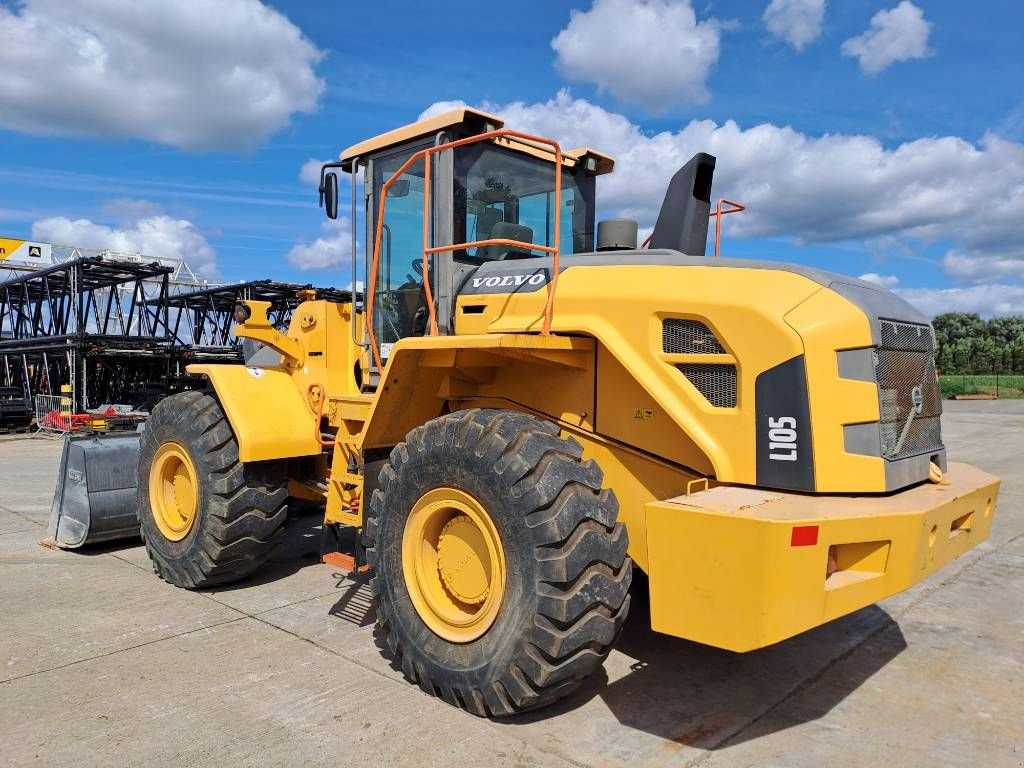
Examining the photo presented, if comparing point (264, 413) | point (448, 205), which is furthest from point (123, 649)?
point (448, 205)

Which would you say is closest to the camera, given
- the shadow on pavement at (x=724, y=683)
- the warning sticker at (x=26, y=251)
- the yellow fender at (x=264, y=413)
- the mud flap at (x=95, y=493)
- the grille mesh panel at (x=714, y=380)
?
the grille mesh panel at (x=714, y=380)

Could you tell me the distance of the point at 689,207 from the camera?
15.2 ft

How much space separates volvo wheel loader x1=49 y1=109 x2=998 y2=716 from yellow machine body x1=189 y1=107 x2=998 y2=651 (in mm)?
11

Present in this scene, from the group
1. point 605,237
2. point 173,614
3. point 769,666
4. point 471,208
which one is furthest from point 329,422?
point 769,666

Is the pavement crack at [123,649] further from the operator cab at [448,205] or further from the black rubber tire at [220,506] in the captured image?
the operator cab at [448,205]

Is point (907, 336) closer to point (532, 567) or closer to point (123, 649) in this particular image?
point (532, 567)

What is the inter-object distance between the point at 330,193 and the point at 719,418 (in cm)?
297

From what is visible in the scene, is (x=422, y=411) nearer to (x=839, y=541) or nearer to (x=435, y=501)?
(x=435, y=501)

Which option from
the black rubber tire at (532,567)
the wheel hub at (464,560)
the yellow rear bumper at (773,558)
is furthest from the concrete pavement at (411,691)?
the yellow rear bumper at (773,558)

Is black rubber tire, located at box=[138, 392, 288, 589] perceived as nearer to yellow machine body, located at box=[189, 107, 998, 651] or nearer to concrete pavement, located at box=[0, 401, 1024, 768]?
concrete pavement, located at box=[0, 401, 1024, 768]

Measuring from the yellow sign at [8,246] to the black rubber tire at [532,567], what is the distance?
30944mm

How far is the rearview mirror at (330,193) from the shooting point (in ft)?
16.6

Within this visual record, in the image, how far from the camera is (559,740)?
3.38 metres

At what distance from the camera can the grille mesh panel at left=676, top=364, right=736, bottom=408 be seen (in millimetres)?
3426
